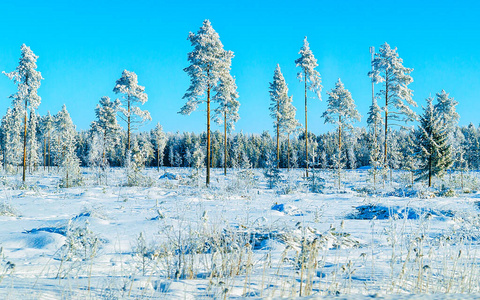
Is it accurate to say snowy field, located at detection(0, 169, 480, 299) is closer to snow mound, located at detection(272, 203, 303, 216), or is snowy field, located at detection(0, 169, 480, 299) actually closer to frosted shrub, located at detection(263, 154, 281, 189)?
snow mound, located at detection(272, 203, 303, 216)

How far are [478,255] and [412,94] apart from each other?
23.5 meters

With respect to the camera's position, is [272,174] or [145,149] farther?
[145,149]

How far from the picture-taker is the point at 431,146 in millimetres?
18656

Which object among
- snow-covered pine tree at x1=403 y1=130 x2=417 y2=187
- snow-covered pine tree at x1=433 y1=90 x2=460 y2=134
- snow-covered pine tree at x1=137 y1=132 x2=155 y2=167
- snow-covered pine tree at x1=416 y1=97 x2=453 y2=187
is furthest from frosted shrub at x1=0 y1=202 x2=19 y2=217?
snow-covered pine tree at x1=433 y1=90 x2=460 y2=134

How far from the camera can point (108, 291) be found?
217cm

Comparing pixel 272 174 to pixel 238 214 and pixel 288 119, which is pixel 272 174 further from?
pixel 288 119

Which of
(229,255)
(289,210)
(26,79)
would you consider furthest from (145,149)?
(229,255)

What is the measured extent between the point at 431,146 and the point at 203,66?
14.3 m

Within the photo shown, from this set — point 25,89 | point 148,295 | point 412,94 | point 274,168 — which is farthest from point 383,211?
point 25,89

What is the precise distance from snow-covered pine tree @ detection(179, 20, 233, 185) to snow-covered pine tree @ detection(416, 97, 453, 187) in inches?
503

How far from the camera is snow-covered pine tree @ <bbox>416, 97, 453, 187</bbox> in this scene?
18.7 m

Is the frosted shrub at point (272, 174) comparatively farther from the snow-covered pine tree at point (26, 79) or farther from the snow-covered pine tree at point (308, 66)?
the snow-covered pine tree at point (26, 79)

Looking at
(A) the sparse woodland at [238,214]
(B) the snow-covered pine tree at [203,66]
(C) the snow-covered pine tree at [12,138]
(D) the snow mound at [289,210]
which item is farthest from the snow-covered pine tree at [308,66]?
(C) the snow-covered pine tree at [12,138]

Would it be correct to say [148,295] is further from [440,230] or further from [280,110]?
[280,110]
